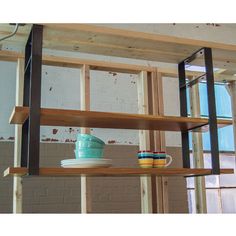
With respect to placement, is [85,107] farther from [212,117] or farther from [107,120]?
[212,117]

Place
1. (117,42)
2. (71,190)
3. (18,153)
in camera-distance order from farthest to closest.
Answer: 1. (71,190)
2. (18,153)
3. (117,42)

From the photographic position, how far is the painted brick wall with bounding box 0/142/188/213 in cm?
391

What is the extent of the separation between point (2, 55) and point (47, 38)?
631mm

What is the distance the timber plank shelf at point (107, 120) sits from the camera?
1621 millimetres

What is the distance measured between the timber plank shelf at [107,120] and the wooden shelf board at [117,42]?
0.35 m

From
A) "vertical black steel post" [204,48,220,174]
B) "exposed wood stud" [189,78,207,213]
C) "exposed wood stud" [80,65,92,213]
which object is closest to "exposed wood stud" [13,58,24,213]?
"exposed wood stud" [80,65,92,213]

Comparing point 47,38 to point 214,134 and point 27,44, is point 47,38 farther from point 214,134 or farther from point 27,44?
point 214,134

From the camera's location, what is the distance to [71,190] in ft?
13.6

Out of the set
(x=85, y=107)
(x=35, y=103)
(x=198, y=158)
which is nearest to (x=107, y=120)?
(x=35, y=103)

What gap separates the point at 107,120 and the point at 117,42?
1.23 ft

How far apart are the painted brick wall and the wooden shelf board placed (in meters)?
2.35

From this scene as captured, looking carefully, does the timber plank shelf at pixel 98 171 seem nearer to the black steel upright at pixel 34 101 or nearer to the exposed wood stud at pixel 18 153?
the black steel upright at pixel 34 101

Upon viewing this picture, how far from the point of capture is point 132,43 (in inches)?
70.9
